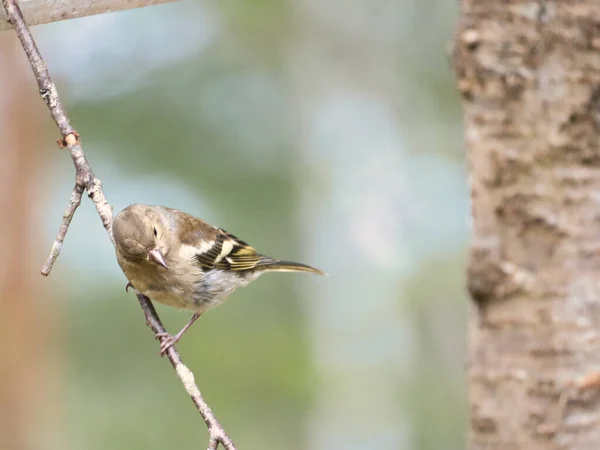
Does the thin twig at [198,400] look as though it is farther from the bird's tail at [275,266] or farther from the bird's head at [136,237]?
the bird's tail at [275,266]

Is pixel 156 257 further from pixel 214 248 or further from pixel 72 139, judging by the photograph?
pixel 72 139

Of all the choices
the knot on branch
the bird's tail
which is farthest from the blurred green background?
the knot on branch

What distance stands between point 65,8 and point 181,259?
159cm

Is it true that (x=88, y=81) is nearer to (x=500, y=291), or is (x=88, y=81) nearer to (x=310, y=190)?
(x=310, y=190)

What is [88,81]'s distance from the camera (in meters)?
14.9

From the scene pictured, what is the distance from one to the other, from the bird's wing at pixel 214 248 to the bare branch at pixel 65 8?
63.3 inches

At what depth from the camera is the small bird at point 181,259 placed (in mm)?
3727

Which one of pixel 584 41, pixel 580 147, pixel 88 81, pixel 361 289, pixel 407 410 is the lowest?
pixel 407 410

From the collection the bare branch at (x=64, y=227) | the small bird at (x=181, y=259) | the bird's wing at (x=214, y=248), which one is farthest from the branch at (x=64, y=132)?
the bird's wing at (x=214, y=248)

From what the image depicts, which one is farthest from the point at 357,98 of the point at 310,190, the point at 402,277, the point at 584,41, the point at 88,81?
the point at 584,41

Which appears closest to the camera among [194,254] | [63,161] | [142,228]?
[142,228]

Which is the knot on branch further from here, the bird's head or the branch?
the bird's head

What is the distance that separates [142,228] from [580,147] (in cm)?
225

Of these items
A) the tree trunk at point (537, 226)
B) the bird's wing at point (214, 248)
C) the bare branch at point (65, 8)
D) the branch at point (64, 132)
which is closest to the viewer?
the tree trunk at point (537, 226)
